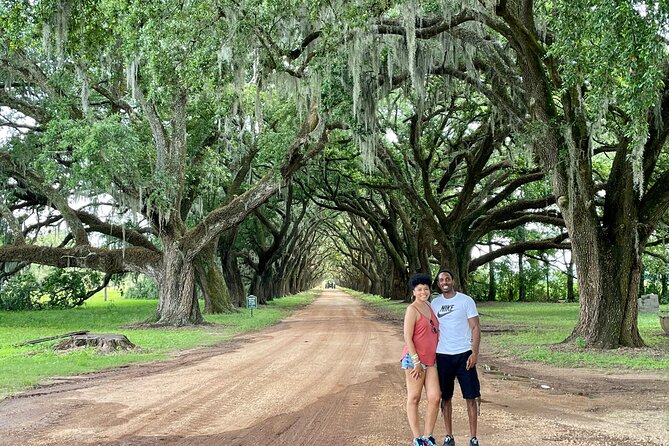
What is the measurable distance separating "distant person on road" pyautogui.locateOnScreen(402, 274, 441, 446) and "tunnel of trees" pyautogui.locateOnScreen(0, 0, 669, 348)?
387 centimetres

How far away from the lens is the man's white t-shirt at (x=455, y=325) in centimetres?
464

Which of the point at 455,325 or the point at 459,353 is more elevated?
the point at 455,325

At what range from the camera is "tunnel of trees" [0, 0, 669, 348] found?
9.73m

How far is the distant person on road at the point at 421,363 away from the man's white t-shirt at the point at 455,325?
0.57 feet

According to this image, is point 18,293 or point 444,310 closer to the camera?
point 444,310

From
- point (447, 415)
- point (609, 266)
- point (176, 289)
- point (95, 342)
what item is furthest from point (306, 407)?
point (176, 289)

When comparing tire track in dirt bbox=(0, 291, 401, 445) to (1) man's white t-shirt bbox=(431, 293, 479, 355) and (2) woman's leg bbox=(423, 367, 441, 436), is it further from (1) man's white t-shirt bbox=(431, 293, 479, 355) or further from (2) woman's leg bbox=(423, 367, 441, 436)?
(1) man's white t-shirt bbox=(431, 293, 479, 355)

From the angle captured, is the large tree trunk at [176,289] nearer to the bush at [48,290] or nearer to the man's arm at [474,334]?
the bush at [48,290]

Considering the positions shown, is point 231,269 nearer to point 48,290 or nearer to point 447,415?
point 48,290

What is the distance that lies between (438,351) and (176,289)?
1526 cm

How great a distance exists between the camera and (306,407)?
6238 mm

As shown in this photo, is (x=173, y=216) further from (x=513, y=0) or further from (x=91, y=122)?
(x=513, y=0)

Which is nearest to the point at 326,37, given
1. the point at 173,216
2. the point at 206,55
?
the point at 206,55

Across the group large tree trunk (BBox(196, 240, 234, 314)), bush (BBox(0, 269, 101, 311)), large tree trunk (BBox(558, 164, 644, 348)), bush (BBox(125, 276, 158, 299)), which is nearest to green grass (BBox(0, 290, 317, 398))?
large tree trunk (BBox(196, 240, 234, 314))
